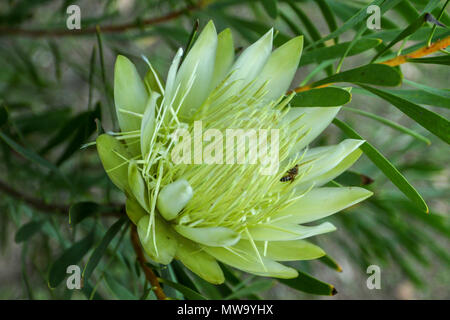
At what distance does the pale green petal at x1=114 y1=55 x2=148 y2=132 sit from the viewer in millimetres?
488

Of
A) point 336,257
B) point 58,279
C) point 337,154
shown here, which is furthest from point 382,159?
point 336,257

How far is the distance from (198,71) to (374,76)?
19 cm

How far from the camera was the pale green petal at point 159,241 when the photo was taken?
1.47ft

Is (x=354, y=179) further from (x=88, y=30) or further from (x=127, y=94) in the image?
(x=88, y=30)

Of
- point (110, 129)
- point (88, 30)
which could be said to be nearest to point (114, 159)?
point (88, 30)

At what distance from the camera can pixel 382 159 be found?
0.47 metres

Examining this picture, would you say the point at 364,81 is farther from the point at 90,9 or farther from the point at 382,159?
the point at 90,9

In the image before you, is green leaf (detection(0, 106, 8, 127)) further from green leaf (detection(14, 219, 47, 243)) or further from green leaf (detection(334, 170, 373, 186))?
green leaf (detection(334, 170, 373, 186))

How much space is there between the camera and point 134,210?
476 mm

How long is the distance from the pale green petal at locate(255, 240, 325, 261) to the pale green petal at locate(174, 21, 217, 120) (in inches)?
6.7

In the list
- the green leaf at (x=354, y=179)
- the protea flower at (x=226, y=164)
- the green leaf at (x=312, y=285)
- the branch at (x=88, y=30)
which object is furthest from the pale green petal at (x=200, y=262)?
the branch at (x=88, y=30)

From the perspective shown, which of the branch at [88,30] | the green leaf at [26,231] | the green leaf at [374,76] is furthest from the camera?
the branch at [88,30]

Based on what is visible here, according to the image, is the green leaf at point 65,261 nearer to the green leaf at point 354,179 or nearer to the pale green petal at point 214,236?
the pale green petal at point 214,236
